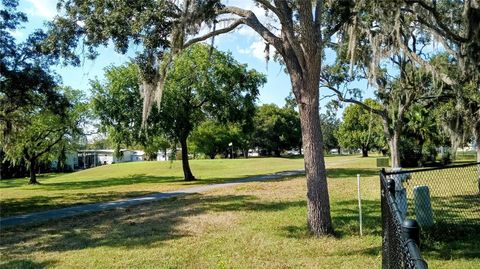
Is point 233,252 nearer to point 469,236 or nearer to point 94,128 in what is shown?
point 469,236

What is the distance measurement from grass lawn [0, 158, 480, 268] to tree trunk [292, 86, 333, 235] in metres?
0.40

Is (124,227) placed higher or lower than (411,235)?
lower

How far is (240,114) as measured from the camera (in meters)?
26.8

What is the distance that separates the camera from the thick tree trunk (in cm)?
913

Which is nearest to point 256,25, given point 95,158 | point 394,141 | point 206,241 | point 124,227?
point 206,241

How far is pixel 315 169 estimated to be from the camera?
30.0 feet

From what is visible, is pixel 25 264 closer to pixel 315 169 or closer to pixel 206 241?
pixel 206 241

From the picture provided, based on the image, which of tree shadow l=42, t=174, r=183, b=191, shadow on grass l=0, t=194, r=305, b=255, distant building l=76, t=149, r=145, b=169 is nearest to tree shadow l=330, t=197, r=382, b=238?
shadow on grass l=0, t=194, r=305, b=255

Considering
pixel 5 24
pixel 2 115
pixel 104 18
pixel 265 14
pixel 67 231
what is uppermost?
pixel 5 24

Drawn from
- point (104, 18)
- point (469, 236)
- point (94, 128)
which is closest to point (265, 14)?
point (104, 18)

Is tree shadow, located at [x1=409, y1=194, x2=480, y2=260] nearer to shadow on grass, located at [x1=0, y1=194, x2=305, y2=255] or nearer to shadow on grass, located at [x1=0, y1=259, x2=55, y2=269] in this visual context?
shadow on grass, located at [x1=0, y1=194, x2=305, y2=255]

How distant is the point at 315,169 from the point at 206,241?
8.83ft

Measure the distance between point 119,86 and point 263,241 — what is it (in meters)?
19.6

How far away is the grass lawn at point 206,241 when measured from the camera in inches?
289
